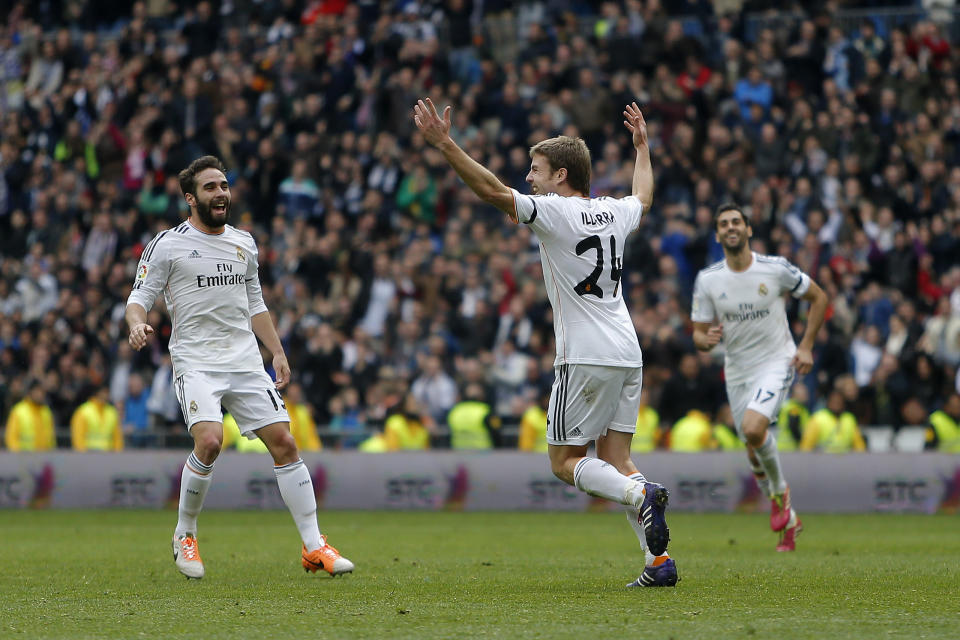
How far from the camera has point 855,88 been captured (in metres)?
21.6

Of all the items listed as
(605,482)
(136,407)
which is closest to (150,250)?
(605,482)

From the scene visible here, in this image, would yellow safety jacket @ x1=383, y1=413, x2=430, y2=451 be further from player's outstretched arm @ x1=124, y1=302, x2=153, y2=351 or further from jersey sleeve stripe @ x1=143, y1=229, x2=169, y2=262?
player's outstretched arm @ x1=124, y1=302, x2=153, y2=351

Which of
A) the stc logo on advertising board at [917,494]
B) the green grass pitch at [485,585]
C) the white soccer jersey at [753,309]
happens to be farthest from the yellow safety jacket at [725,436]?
the white soccer jersey at [753,309]

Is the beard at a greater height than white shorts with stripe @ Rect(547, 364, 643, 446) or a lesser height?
greater

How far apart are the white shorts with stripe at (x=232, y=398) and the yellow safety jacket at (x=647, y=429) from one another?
32.6 ft

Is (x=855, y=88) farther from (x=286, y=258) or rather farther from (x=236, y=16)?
(x=236, y=16)

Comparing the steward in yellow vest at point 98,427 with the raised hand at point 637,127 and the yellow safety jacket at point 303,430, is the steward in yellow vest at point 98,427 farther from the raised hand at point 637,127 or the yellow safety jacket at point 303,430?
the raised hand at point 637,127

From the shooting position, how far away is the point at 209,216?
30.6 ft

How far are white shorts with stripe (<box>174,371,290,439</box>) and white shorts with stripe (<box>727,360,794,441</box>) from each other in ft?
13.5

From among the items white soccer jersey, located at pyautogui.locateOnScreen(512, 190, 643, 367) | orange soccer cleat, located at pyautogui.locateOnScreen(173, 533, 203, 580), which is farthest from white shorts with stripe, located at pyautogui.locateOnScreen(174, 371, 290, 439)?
white soccer jersey, located at pyautogui.locateOnScreen(512, 190, 643, 367)

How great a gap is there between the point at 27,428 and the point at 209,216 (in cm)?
1168

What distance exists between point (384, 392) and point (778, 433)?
528 centimetres

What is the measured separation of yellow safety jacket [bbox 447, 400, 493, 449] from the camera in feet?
62.0

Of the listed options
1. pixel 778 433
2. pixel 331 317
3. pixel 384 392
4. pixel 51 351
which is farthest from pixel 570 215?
pixel 51 351
